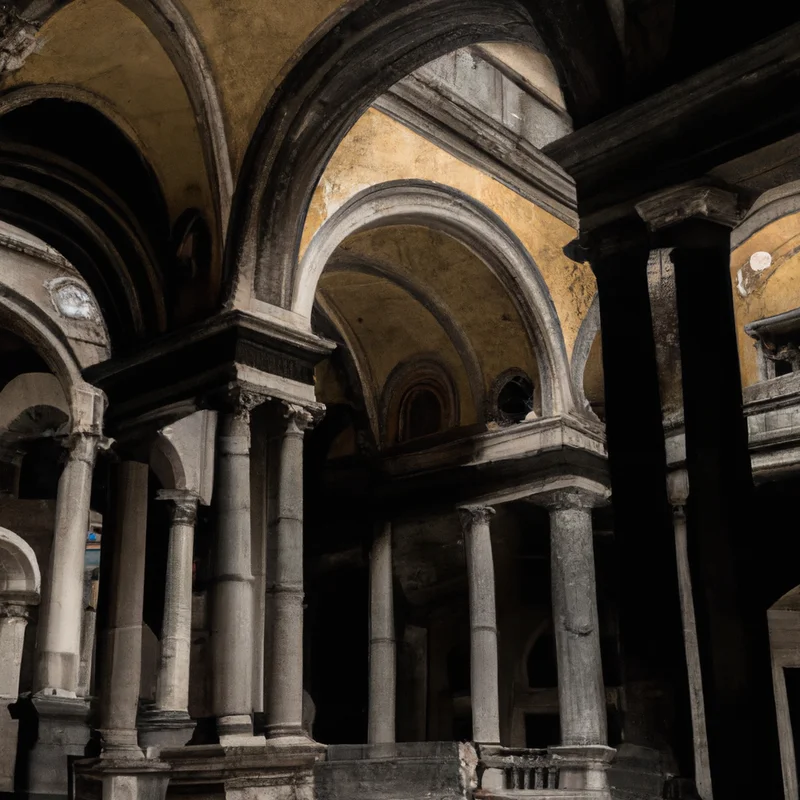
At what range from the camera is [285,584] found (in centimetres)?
884

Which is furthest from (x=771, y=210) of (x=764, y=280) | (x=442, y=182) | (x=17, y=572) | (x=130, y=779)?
(x=17, y=572)

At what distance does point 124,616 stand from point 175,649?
2.86m

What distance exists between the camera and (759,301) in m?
12.8

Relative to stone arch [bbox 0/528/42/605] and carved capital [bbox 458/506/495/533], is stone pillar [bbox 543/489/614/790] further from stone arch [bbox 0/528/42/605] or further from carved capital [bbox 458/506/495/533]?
stone arch [bbox 0/528/42/605]

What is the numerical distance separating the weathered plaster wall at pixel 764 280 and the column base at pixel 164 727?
24.8 feet

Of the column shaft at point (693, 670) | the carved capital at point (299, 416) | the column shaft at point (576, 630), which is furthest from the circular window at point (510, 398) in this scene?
the carved capital at point (299, 416)

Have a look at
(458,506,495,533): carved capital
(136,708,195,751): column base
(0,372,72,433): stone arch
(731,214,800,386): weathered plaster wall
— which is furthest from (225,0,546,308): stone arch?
(0,372,72,433): stone arch

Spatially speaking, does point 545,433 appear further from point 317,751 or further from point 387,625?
point 317,751

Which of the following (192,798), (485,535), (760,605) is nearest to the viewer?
(760,605)

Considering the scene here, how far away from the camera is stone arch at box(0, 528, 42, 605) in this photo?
15.7 metres

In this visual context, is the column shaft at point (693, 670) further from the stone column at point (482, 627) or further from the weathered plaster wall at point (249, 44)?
the weathered plaster wall at point (249, 44)

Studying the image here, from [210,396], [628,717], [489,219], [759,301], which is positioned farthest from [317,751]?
[759,301]

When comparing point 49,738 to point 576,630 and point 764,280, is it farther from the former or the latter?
point 764,280

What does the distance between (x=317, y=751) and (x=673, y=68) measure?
18.6 feet
